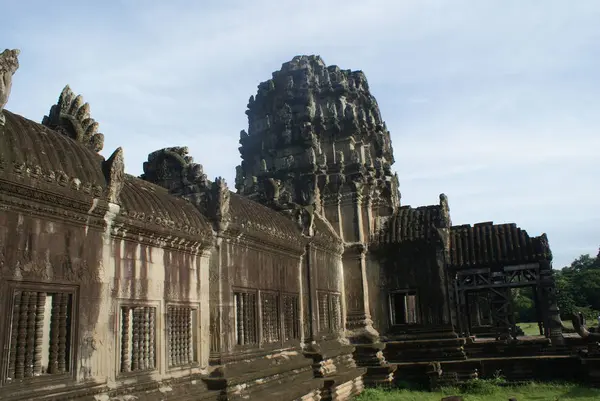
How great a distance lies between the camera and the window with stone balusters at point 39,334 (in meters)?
6.52

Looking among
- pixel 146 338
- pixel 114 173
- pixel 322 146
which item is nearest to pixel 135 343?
pixel 146 338

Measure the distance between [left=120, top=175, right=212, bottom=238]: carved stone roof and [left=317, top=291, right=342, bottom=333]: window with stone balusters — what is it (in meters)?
6.32

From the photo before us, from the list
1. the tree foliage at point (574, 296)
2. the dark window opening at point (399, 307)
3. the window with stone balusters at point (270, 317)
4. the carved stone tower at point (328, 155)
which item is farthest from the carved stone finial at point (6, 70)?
the tree foliage at point (574, 296)

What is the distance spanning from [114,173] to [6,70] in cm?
208

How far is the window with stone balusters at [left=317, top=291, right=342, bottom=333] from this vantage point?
1594 cm

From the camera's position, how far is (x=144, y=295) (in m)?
8.73

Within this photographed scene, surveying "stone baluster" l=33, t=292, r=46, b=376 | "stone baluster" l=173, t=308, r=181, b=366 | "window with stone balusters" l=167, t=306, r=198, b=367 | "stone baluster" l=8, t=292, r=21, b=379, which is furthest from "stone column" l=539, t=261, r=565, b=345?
"stone baluster" l=8, t=292, r=21, b=379

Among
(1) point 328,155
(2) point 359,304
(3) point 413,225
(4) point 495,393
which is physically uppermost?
(1) point 328,155

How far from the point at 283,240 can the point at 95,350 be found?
6545 mm

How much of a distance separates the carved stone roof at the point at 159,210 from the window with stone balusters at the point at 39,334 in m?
1.74

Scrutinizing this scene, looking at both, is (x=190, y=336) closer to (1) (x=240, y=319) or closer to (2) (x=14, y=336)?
(1) (x=240, y=319)

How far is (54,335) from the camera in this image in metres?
7.13

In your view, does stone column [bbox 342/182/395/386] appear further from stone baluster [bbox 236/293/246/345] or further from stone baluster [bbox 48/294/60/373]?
stone baluster [bbox 48/294/60/373]

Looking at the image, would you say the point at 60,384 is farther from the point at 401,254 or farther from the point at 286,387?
the point at 401,254
